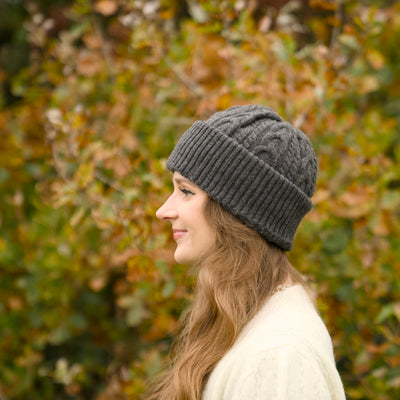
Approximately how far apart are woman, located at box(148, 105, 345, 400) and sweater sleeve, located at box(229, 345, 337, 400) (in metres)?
0.12

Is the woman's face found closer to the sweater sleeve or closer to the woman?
the woman

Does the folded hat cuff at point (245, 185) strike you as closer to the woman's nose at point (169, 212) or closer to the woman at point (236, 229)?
the woman at point (236, 229)

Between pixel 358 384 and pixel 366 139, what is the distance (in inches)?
54.0

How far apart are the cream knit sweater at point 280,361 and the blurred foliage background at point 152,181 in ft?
2.83

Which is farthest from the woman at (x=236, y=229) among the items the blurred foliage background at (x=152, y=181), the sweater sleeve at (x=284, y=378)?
the blurred foliage background at (x=152, y=181)

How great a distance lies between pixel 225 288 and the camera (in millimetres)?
1471

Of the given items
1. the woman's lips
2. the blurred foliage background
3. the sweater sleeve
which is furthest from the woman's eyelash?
the blurred foliage background

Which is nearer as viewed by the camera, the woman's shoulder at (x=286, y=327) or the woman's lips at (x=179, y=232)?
the woman's shoulder at (x=286, y=327)

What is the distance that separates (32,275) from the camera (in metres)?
2.93

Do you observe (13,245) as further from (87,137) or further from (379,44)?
(379,44)

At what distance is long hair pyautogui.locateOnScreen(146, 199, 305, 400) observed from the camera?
1421 millimetres

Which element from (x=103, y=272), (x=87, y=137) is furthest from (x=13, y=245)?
(x=87, y=137)

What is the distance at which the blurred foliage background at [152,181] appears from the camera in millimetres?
2396

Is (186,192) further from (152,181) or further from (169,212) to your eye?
(152,181)
